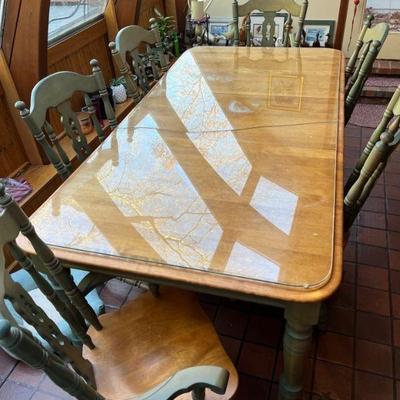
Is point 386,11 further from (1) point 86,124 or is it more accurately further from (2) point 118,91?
(1) point 86,124

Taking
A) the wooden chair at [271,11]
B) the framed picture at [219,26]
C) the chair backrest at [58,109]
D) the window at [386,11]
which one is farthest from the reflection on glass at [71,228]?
the window at [386,11]

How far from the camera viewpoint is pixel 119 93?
2869 mm

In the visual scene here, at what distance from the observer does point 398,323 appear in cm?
163

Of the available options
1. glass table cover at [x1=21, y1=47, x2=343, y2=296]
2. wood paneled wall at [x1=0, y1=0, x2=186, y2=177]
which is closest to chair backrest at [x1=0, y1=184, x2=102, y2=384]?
glass table cover at [x1=21, y1=47, x2=343, y2=296]

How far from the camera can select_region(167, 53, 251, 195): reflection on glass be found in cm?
127

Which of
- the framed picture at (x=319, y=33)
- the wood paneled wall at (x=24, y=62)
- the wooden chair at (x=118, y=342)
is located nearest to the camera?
the wooden chair at (x=118, y=342)

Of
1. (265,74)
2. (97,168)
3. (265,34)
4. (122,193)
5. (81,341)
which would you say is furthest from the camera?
(265,34)

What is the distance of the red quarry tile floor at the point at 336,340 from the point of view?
1445mm

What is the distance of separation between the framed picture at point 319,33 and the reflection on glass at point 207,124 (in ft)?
6.58

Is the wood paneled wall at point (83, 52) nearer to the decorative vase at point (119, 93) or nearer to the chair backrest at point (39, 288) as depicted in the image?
the decorative vase at point (119, 93)

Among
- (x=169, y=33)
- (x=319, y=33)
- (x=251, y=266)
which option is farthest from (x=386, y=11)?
(x=251, y=266)

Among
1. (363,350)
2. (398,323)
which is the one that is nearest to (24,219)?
(363,350)

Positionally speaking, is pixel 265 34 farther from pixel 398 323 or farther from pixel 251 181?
pixel 398 323

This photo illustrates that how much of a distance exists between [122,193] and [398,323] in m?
1.36
